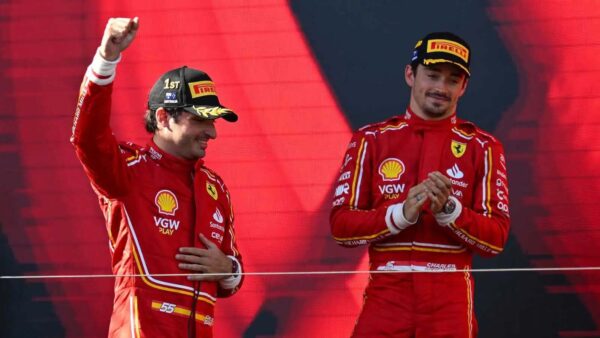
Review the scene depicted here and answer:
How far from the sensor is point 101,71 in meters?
2.72

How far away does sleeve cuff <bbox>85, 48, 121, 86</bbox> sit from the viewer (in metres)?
2.72

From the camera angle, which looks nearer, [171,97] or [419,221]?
[419,221]

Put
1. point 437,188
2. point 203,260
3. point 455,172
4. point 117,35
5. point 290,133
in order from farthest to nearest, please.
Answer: point 290,133 < point 455,172 < point 203,260 < point 437,188 < point 117,35

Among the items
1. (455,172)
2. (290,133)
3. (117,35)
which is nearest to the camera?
(117,35)

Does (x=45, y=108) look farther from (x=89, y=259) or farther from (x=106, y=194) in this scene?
(x=106, y=194)

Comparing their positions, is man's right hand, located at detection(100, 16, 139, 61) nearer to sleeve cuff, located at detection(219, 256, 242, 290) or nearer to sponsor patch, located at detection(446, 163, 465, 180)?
sleeve cuff, located at detection(219, 256, 242, 290)

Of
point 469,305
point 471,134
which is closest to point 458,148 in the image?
point 471,134

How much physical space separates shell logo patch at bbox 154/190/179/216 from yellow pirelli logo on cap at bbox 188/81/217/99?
0.89 feet

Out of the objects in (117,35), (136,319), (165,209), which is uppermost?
(117,35)

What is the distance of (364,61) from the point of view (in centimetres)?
382

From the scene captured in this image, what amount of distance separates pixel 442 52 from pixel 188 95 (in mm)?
660

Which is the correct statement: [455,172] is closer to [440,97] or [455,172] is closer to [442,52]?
[440,97]

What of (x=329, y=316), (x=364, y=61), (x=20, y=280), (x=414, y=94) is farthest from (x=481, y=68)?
(x=20, y=280)

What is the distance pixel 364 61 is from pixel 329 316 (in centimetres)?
80
